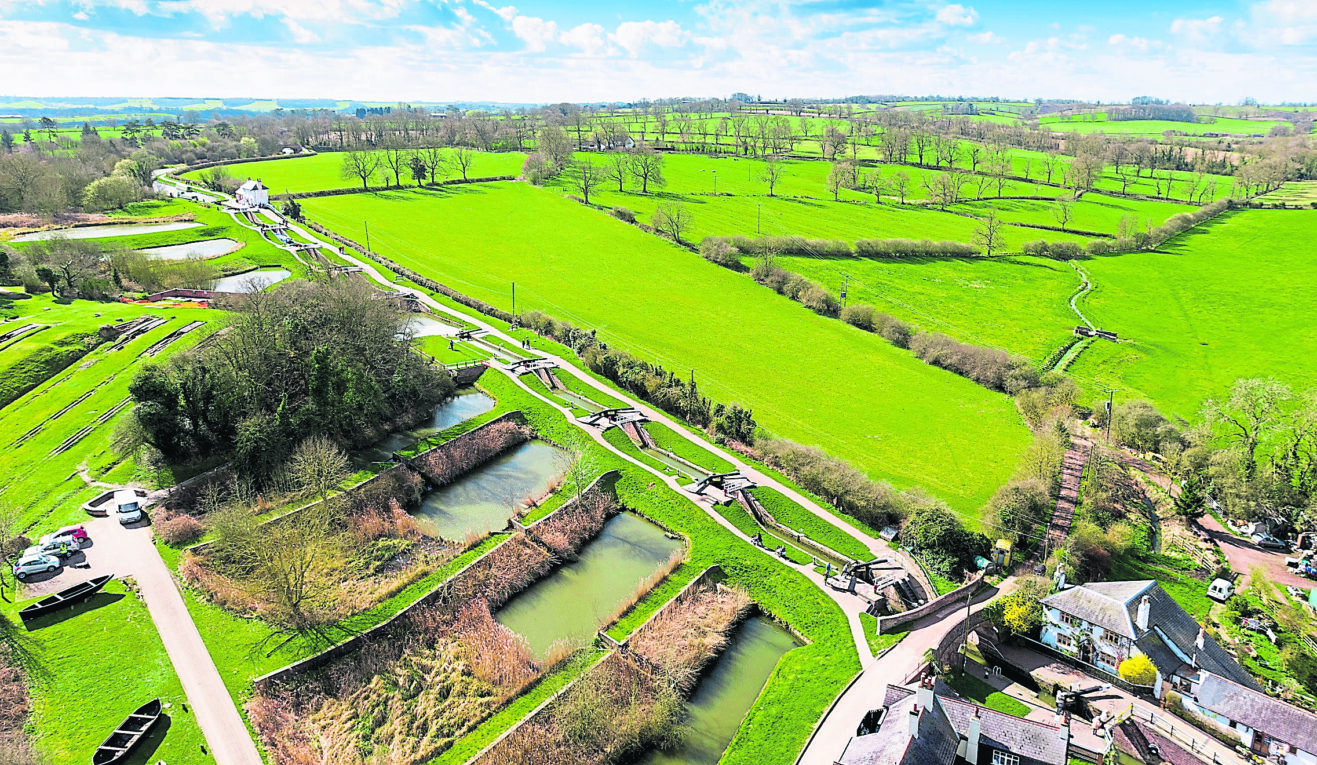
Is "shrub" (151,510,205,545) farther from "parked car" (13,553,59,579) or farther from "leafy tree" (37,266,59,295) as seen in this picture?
"leafy tree" (37,266,59,295)

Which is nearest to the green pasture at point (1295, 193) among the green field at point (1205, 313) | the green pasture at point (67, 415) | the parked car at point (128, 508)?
the green field at point (1205, 313)

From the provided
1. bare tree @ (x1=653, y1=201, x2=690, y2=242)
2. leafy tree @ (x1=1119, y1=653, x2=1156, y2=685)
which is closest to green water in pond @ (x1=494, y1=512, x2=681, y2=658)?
leafy tree @ (x1=1119, y1=653, x2=1156, y2=685)

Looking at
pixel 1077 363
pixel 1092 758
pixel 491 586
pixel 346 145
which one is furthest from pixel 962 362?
pixel 346 145

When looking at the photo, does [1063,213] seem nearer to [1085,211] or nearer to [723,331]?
[1085,211]

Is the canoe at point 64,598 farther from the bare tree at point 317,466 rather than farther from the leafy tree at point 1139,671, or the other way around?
the leafy tree at point 1139,671

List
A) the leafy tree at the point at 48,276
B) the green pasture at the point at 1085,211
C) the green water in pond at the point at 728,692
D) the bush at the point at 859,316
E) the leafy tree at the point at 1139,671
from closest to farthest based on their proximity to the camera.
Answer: the green water in pond at the point at 728,692, the leafy tree at the point at 1139,671, the leafy tree at the point at 48,276, the bush at the point at 859,316, the green pasture at the point at 1085,211

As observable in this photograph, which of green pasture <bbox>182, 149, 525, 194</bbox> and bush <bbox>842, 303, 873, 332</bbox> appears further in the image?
green pasture <bbox>182, 149, 525, 194</bbox>

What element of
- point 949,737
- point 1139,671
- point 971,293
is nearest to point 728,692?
point 949,737
